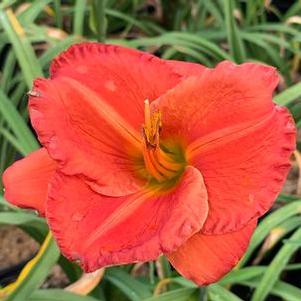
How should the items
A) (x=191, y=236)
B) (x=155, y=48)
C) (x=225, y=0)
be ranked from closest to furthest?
(x=191, y=236) < (x=225, y=0) < (x=155, y=48)

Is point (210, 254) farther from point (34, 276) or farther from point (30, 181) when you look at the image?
point (34, 276)

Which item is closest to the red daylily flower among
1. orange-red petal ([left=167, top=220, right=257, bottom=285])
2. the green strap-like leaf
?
orange-red petal ([left=167, top=220, right=257, bottom=285])

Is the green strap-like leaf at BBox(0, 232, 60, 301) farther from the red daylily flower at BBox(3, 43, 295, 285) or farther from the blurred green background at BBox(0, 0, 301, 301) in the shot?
the red daylily flower at BBox(3, 43, 295, 285)

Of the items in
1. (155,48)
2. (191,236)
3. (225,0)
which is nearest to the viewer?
(191,236)

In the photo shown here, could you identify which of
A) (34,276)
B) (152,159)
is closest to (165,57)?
(34,276)

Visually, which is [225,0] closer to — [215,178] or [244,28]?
[244,28]

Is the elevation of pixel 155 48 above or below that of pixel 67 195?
below

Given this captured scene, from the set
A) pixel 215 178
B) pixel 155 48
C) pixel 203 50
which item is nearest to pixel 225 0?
pixel 203 50
